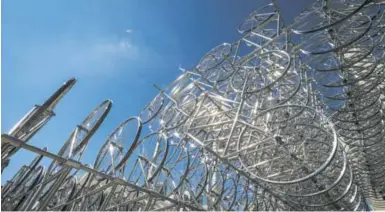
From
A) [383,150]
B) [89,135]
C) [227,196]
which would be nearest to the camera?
[89,135]

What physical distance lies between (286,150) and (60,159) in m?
6.63

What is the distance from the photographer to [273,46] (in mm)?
12336

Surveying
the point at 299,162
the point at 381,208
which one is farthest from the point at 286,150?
the point at 381,208

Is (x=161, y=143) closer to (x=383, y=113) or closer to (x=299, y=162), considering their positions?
(x=299, y=162)

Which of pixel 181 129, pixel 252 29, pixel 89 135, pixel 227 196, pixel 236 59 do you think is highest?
pixel 252 29

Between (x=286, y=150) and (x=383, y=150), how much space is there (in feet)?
45.5

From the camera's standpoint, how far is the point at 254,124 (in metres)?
10.8

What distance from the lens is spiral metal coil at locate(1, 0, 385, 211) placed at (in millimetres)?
7953

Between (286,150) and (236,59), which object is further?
(236,59)

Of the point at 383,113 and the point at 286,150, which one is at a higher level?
the point at 383,113

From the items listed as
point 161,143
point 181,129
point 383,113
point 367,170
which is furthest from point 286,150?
point 367,170

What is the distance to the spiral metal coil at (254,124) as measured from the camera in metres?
7.95

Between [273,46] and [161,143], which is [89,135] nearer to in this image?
[161,143]

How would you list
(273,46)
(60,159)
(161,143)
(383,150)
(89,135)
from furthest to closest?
(383,150) → (273,46) → (161,143) → (89,135) → (60,159)
